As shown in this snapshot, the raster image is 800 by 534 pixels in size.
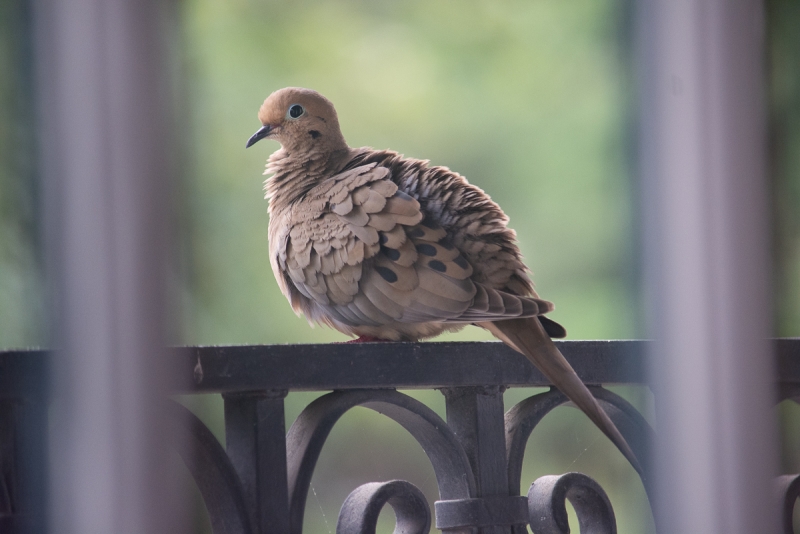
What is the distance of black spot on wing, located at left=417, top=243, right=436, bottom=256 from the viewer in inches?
51.1

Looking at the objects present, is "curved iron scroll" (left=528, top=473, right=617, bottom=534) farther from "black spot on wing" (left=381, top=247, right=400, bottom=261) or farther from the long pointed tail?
"black spot on wing" (left=381, top=247, right=400, bottom=261)

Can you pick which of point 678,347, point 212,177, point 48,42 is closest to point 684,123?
point 678,347

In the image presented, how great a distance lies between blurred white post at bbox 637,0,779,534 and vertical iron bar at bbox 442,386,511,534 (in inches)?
17.6

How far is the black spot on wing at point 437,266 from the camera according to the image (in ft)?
4.21

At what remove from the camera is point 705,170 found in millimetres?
517

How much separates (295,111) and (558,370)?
957 mm

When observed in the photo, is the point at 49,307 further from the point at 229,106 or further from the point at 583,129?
the point at 583,129

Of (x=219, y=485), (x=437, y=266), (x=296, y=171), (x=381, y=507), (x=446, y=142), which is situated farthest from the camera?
(x=446, y=142)

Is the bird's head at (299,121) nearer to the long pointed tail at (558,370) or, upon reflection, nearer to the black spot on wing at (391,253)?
the black spot on wing at (391,253)

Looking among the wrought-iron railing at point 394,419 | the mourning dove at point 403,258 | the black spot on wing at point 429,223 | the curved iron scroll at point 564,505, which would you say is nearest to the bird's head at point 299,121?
the mourning dove at point 403,258

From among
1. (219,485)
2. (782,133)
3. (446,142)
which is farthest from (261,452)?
(446,142)

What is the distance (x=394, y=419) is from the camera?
97cm

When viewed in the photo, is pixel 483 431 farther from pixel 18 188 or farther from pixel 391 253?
pixel 18 188

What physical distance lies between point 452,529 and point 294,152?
1.02 meters
